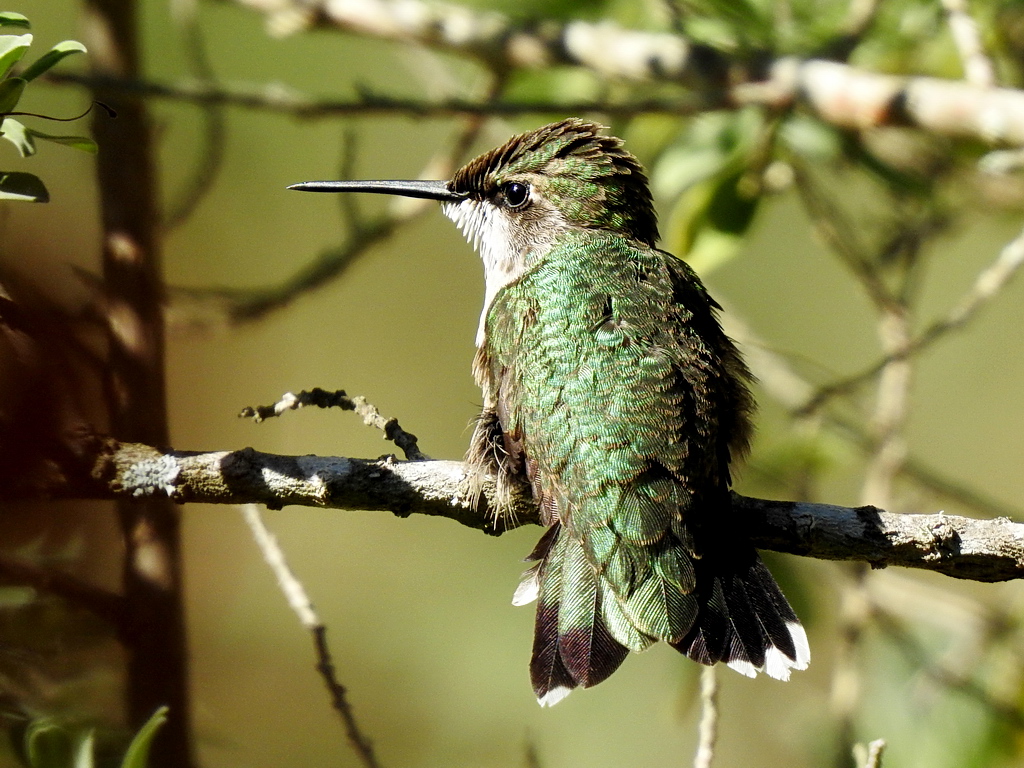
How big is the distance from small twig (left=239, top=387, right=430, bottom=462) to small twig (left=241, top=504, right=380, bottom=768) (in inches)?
8.3

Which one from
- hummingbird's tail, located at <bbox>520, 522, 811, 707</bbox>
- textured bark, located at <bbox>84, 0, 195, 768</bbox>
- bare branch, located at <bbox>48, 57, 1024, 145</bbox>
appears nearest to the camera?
textured bark, located at <bbox>84, 0, 195, 768</bbox>

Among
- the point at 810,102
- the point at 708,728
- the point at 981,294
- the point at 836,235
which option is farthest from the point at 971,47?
the point at 708,728

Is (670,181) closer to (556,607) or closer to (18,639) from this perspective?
(556,607)

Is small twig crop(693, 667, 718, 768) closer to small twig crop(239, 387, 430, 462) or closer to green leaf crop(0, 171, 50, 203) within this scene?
small twig crop(239, 387, 430, 462)

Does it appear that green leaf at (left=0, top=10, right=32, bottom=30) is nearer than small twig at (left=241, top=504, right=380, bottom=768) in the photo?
Yes

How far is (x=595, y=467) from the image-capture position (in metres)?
2.54

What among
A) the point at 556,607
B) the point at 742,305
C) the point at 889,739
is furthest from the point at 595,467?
the point at 742,305

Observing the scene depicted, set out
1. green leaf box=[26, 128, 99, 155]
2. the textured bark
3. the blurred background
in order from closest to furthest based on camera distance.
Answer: the textured bark, green leaf box=[26, 128, 99, 155], the blurred background

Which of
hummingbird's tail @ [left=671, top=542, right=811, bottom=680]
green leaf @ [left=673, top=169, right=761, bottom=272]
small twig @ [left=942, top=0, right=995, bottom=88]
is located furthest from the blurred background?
hummingbird's tail @ [left=671, top=542, right=811, bottom=680]

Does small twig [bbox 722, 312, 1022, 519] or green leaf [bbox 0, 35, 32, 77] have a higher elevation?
green leaf [bbox 0, 35, 32, 77]

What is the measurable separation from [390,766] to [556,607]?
0.52 meters

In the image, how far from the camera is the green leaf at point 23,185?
1326mm

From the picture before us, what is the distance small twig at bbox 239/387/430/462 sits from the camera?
225 centimetres

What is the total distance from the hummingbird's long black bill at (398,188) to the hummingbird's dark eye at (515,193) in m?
0.16
